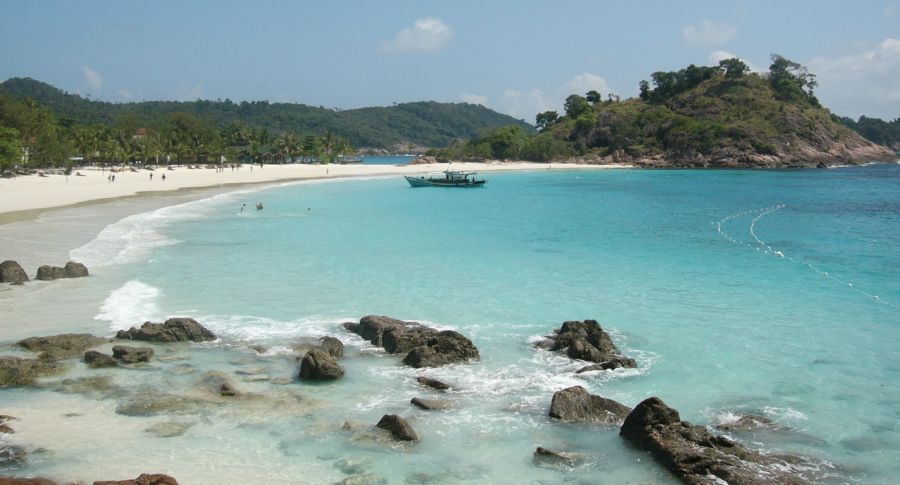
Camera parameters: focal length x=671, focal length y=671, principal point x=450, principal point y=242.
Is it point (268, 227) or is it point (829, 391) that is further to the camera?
point (268, 227)

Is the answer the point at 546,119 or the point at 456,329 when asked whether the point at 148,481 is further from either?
the point at 546,119

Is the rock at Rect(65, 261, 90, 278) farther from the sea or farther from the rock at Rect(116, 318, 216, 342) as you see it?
the rock at Rect(116, 318, 216, 342)

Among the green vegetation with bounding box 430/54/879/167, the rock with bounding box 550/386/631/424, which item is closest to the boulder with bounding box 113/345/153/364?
the rock with bounding box 550/386/631/424

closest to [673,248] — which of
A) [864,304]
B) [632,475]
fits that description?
[864,304]

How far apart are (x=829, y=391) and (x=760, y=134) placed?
116 metres

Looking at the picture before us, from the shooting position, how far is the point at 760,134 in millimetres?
114812

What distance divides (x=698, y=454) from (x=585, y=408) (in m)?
1.80

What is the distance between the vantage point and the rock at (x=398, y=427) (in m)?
8.32

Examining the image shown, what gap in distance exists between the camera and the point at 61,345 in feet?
37.5

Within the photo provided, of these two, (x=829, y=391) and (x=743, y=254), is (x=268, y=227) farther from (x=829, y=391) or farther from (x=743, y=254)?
(x=829, y=391)

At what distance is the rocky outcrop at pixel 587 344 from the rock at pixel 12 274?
41.9ft

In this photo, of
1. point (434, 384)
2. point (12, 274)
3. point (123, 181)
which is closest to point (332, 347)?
point (434, 384)

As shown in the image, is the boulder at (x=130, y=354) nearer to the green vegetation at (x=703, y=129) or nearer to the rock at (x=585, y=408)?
the rock at (x=585, y=408)

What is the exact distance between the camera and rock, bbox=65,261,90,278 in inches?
677
